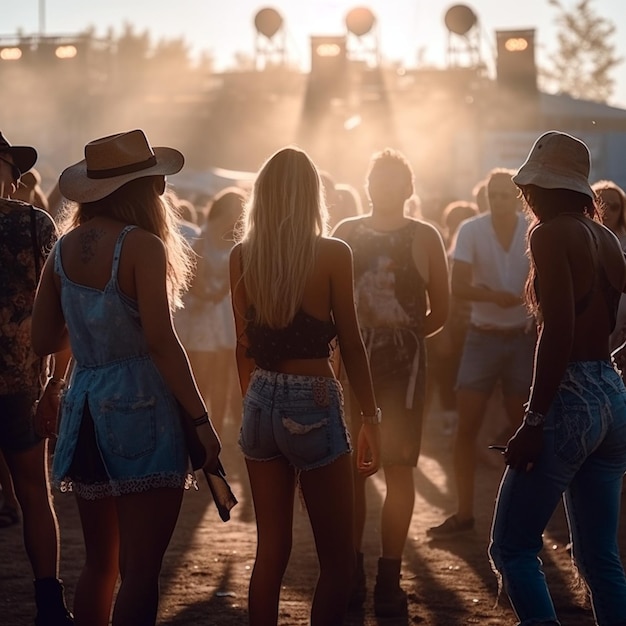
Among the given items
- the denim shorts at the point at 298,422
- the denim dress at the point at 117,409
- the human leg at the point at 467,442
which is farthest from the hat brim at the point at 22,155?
the human leg at the point at 467,442

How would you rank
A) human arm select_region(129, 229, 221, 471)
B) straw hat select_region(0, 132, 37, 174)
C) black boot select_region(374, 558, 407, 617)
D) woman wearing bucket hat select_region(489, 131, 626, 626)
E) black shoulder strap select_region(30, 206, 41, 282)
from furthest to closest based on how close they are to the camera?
black boot select_region(374, 558, 407, 617) < straw hat select_region(0, 132, 37, 174) < black shoulder strap select_region(30, 206, 41, 282) < woman wearing bucket hat select_region(489, 131, 626, 626) < human arm select_region(129, 229, 221, 471)

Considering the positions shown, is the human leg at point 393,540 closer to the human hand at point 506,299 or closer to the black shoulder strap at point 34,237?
the human hand at point 506,299

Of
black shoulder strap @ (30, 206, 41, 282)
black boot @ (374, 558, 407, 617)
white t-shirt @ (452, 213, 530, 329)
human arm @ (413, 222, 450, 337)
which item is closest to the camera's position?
black shoulder strap @ (30, 206, 41, 282)

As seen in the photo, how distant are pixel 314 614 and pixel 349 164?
102 feet

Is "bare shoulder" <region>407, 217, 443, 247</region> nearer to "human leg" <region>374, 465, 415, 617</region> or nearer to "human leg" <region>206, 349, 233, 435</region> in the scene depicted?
"human leg" <region>374, 465, 415, 617</region>

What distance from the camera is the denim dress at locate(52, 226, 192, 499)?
4215 mm

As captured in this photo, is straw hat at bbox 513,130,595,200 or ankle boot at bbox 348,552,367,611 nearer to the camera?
straw hat at bbox 513,130,595,200

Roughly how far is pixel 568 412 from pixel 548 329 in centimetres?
28

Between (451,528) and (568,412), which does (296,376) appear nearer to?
(568,412)

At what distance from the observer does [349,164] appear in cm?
3519

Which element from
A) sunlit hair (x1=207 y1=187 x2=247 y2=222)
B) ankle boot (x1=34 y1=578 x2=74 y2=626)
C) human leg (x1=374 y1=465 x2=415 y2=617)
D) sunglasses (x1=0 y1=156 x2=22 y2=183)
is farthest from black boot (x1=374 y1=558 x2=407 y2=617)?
sunlit hair (x1=207 y1=187 x2=247 y2=222)

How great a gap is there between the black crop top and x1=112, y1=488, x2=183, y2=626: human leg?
2.06ft

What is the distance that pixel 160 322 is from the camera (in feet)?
13.6

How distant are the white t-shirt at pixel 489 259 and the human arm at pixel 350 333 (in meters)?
3.04
